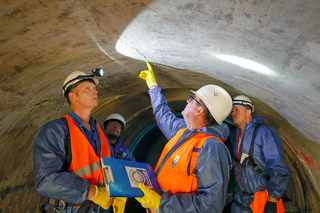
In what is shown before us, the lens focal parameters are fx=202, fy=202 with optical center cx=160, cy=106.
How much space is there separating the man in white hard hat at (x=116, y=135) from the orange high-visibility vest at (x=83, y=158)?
5.40 feet

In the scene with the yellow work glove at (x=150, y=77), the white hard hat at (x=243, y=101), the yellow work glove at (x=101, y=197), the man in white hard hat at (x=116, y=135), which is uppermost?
the yellow work glove at (x=150, y=77)

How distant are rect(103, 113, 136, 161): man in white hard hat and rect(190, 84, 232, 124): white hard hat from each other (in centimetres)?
189

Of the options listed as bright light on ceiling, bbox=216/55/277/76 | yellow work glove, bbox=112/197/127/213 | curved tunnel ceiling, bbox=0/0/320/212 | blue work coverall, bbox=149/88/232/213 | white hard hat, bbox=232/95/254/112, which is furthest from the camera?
white hard hat, bbox=232/95/254/112

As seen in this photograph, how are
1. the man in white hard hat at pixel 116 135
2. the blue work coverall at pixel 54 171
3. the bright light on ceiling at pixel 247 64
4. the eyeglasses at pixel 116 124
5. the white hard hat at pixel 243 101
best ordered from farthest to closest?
1. the eyeglasses at pixel 116 124
2. the man in white hard hat at pixel 116 135
3. the white hard hat at pixel 243 101
4. the bright light on ceiling at pixel 247 64
5. the blue work coverall at pixel 54 171

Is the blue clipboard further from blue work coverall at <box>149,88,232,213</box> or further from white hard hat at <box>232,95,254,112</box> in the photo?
white hard hat at <box>232,95,254,112</box>

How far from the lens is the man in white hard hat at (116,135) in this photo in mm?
3595

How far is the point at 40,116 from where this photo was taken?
8.59ft

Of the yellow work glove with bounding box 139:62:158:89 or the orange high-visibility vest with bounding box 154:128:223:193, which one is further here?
the yellow work glove with bounding box 139:62:158:89

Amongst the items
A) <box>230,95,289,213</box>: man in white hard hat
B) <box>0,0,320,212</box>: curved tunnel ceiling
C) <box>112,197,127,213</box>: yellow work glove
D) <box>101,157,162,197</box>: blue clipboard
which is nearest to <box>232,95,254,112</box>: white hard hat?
<box>230,95,289,213</box>: man in white hard hat

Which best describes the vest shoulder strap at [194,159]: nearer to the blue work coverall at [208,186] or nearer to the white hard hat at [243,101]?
the blue work coverall at [208,186]

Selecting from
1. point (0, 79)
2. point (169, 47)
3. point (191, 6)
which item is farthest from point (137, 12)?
point (0, 79)

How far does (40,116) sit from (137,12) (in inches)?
75.4

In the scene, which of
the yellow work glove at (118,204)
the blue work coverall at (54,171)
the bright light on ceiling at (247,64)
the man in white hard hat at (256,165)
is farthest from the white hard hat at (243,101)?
the blue work coverall at (54,171)

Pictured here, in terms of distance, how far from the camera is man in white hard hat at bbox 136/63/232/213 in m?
1.75
